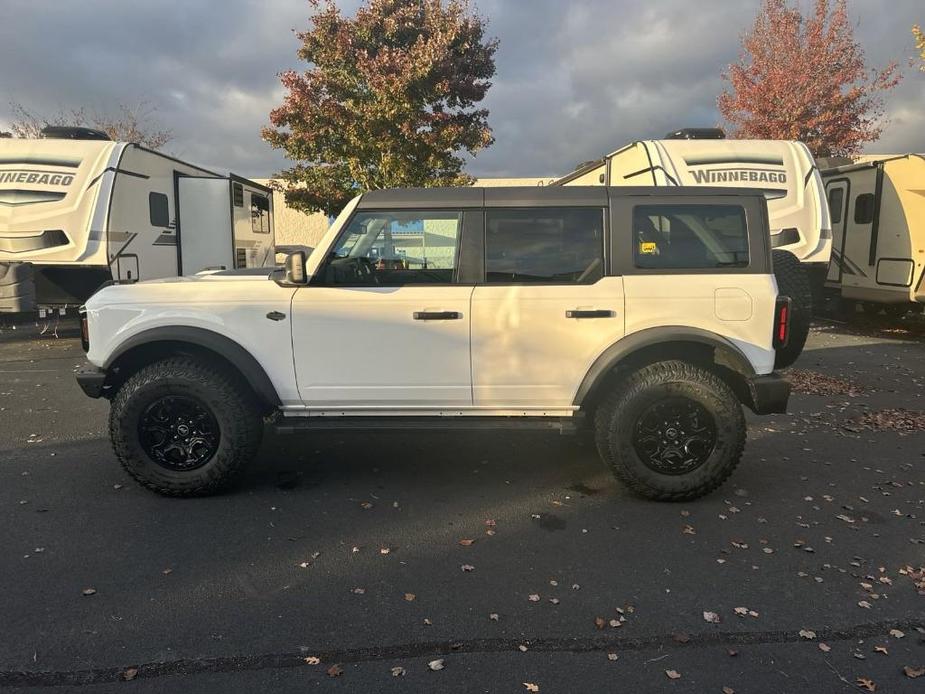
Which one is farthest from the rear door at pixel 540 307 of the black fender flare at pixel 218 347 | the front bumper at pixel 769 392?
the black fender flare at pixel 218 347

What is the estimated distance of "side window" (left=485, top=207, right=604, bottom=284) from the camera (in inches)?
158

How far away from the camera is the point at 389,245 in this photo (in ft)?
13.4

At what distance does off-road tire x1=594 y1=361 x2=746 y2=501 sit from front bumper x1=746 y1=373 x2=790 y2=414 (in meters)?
0.12

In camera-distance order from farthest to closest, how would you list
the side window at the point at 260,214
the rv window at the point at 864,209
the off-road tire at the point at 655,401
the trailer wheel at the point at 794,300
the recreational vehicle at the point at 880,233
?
1. the side window at the point at 260,214
2. the rv window at the point at 864,209
3. the recreational vehicle at the point at 880,233
4. the trailer wheel at the point at 794,300
5. the off-road tire at the point at 655,401

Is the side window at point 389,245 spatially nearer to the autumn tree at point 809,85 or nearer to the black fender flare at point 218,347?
the black fender flare at point 218,347

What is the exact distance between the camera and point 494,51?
1317 cm

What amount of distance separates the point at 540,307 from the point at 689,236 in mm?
1046

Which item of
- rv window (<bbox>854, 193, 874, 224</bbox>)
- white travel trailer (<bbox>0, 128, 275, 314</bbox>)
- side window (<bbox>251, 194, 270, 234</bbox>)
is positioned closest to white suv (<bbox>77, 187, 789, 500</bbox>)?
white travel trailer (<bbox>0, 128, 275, 314</bbox>)

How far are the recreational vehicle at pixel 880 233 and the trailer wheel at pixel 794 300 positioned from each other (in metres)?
7.15

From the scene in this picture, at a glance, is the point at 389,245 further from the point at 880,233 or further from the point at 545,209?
the point at 880,233

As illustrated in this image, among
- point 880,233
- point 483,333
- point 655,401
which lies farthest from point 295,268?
point 880,233

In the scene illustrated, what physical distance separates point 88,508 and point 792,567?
13.1 feet

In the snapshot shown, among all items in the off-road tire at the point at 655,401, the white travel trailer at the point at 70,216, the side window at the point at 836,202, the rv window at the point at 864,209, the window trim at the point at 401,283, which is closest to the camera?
the off-road tire at the point at 655,401

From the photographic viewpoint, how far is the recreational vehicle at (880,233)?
400 inches
